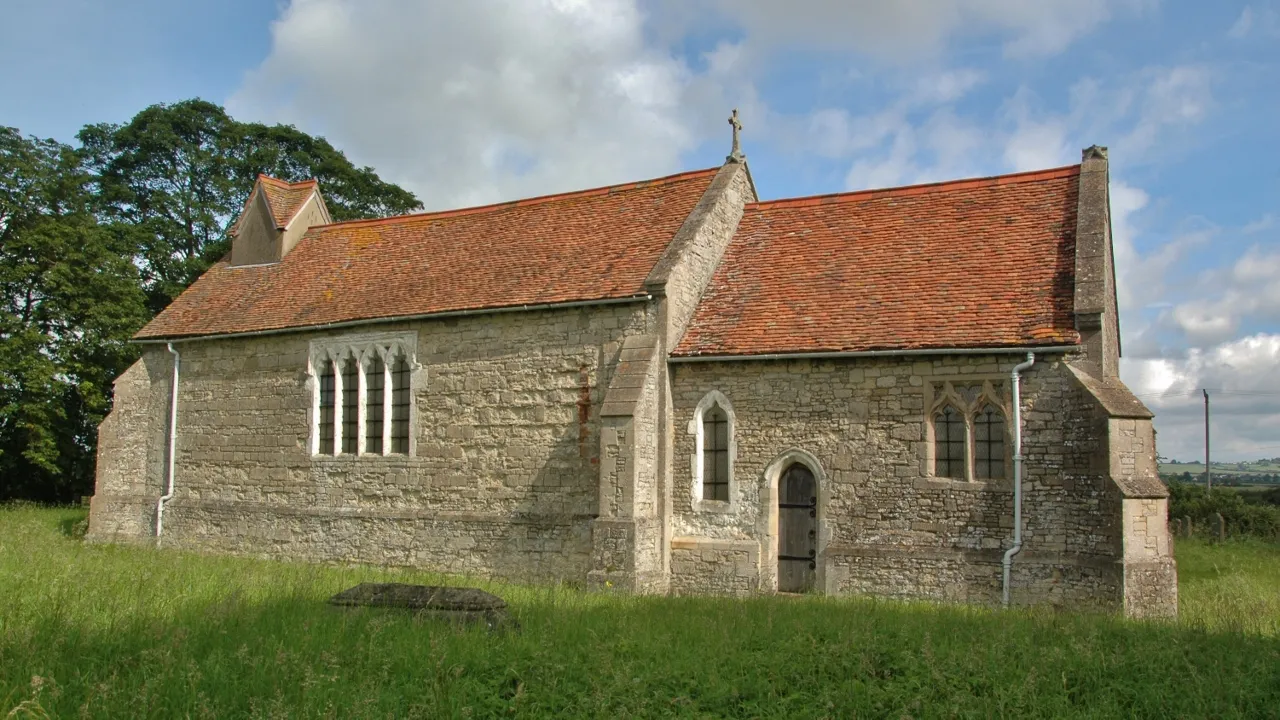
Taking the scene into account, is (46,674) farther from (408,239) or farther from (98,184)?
(98,184)

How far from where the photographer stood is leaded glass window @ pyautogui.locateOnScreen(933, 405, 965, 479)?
1517cm

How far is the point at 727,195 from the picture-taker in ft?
64.1

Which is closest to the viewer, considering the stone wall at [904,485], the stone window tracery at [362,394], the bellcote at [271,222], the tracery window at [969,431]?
the stone wall at [904,485]

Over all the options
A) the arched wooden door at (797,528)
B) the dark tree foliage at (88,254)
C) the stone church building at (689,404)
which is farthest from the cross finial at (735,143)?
the dark tree foliage at (88,254)

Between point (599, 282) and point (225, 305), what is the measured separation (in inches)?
418

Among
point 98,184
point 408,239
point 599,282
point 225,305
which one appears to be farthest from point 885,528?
point 98,184

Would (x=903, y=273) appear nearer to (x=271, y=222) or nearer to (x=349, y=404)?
(x=349, y=404)

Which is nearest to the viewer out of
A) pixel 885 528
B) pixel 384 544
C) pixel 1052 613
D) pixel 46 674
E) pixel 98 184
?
pixel 46 674

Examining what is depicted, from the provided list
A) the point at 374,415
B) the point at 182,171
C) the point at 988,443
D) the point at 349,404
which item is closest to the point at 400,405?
the point at 374,415

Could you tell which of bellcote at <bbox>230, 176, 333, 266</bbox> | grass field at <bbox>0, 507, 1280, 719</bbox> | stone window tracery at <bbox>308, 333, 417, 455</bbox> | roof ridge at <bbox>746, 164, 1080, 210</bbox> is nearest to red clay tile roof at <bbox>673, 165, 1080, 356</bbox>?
roof ridge at <bbox>746, 164, 1080, 210</bbox>

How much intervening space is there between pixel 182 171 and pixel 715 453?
2997cm

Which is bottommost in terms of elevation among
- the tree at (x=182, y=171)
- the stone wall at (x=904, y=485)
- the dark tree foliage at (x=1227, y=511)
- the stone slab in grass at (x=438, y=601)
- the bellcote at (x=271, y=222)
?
the dark tree foliage at (x=1227, y=511)

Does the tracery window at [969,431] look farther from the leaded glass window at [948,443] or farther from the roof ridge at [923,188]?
the roof ridge at [923,188]

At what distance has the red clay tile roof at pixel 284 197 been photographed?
24578 millimetres
